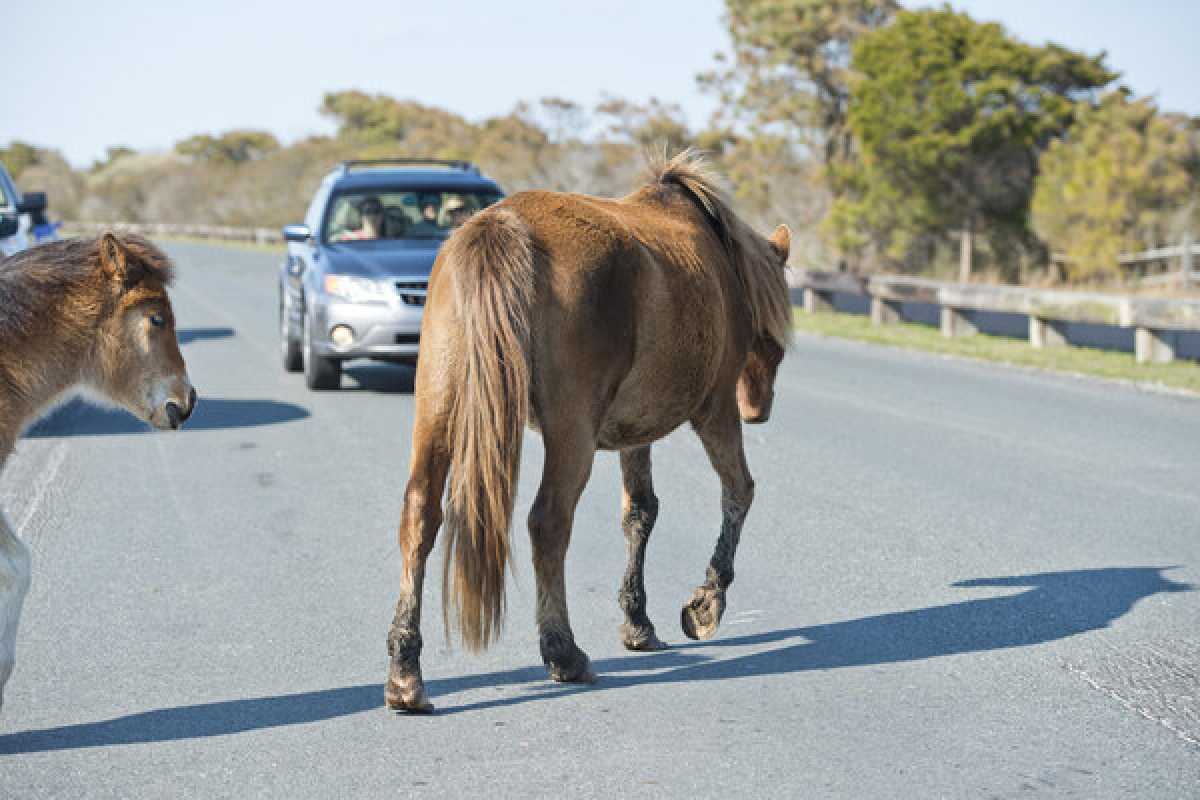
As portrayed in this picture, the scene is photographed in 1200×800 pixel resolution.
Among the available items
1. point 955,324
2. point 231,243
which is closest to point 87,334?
point 955,324

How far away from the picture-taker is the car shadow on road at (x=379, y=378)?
1441 centimetres

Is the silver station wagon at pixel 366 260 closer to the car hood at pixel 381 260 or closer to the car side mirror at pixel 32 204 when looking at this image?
the car hood at pixel 381 260

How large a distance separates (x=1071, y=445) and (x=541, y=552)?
7.08 m

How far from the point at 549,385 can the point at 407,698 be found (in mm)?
1173

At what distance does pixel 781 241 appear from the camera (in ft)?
22.3

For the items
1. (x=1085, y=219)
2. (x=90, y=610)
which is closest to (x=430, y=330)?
(x=90, y=610)

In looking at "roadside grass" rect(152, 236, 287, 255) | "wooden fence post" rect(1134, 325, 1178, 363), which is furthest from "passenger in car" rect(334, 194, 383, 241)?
"roadside grass" rect(152, 236, 287, 255)

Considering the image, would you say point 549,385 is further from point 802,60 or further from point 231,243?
point 231,243

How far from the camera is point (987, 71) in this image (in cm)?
3195

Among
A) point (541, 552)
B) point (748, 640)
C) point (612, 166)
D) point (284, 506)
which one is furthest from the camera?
point (612, 166)

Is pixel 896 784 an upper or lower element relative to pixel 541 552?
lower

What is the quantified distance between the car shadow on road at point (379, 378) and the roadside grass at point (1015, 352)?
4.52 metres

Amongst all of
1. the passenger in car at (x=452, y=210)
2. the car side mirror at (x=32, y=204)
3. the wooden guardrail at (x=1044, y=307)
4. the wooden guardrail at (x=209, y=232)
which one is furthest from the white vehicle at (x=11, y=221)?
the wooden guardrail at (x=209, y=232)

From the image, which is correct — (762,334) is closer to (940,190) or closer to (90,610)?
(90,610)
